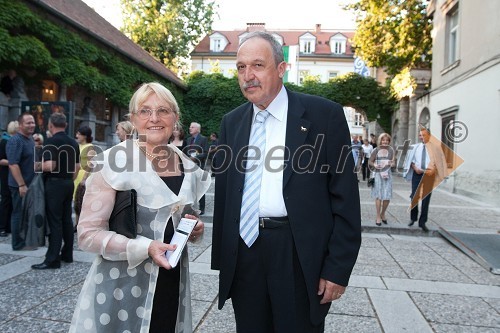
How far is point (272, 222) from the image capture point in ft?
6.59

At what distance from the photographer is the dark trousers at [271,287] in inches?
77.8

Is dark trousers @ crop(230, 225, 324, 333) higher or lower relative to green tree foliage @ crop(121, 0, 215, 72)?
lower

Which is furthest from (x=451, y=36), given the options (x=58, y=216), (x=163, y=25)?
(x=163, y=25)

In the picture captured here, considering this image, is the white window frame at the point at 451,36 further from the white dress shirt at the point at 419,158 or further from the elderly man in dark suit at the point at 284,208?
the elderly man in dark suit at the point at 284,208

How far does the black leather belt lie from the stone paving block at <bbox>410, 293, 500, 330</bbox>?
2371mm

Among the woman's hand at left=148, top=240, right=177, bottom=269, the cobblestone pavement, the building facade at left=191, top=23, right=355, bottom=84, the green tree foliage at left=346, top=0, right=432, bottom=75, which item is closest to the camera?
the woman's hand at left=148, top=240, right=177, bottom=269

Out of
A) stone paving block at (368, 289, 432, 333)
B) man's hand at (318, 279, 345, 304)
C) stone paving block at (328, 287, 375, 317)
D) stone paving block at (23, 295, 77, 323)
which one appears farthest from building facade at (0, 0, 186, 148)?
man's hand at (318, 279, 345, 304)

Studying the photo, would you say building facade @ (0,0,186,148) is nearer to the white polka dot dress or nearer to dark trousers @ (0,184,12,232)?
dark trousers @ (0,184,12,232)

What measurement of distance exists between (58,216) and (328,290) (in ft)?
13.4

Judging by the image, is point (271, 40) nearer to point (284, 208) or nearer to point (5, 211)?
point (284, 208)

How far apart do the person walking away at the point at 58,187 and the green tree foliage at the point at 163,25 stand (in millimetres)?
27532

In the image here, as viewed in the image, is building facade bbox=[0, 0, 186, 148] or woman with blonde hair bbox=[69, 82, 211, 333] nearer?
woman with blonde hair bbox=[69, 82, 211, 333]

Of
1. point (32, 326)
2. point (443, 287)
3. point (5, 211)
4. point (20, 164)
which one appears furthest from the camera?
point (5, 211)

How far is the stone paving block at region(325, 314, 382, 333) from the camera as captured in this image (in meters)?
3.31
